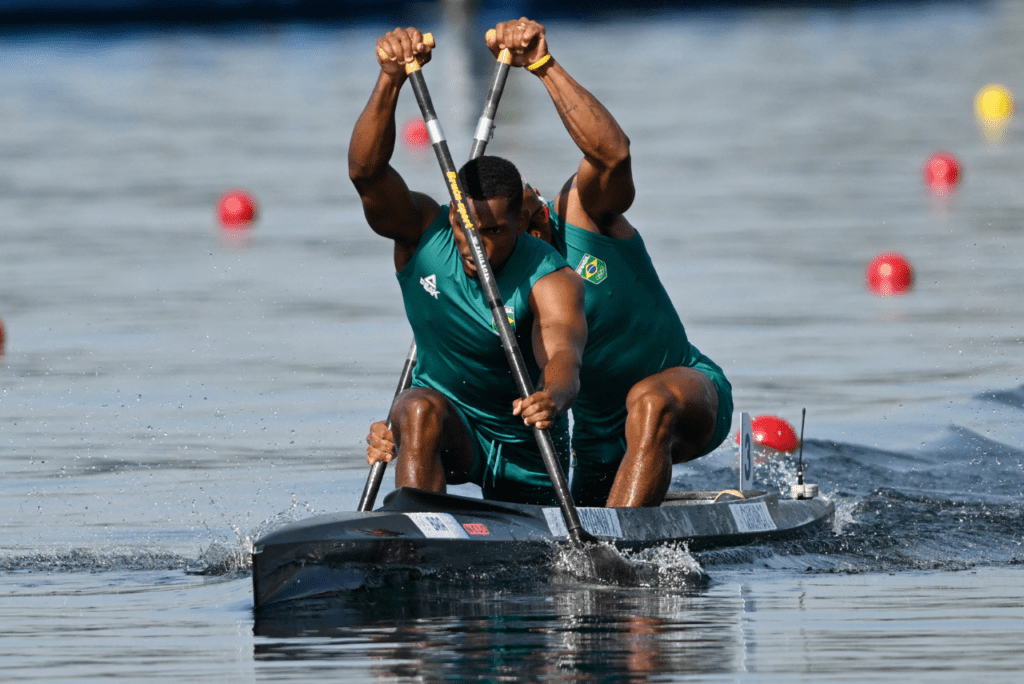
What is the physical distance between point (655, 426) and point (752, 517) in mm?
940

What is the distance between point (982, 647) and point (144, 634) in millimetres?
2765

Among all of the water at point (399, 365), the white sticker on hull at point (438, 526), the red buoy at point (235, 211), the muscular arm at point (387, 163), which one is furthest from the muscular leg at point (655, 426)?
the red buoy at point (235, 211)

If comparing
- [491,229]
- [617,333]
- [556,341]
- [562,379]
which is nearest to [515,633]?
[562,379]

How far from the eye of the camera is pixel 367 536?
251 inches

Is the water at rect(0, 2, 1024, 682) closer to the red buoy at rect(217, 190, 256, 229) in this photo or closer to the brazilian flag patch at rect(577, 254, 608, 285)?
the red buoy at rect(217, 190, 256, 229)

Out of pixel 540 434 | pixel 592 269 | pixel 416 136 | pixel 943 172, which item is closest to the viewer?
pixel 540 434

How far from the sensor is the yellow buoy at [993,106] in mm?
29047

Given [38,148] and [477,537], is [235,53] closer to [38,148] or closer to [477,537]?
[38,148]

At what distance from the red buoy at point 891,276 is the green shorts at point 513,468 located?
27.5ft

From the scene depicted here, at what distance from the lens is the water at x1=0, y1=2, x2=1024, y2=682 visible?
231 inches

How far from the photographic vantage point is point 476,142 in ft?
25.4

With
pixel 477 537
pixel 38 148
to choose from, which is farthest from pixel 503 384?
pixel 38 148

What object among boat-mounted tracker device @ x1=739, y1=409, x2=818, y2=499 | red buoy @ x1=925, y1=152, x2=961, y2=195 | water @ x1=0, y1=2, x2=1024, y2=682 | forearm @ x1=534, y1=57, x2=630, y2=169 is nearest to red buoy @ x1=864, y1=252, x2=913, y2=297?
water @ x1=0, y1=2, x2=1024, y2=682

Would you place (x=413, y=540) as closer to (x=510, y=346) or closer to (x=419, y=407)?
(x=419, y=407)
